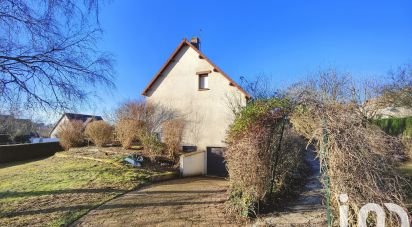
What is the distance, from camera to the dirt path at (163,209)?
7.04 meters

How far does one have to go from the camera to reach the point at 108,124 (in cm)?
1859

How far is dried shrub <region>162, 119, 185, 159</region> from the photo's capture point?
1563 cm

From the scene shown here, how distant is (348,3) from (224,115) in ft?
28.5

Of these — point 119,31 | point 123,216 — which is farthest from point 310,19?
point 123,216

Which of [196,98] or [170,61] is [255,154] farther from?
[170,61]

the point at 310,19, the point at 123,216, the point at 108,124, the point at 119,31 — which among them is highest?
the point at 310,19

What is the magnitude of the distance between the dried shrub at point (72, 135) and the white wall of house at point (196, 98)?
19.4 ft

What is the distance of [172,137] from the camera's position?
1570 cm

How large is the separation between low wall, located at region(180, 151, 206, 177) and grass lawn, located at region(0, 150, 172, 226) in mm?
1957

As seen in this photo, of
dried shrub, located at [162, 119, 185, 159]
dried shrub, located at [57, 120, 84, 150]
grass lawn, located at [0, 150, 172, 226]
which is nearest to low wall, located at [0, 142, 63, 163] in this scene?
dried shrub, located at [57, 120, 84, 150]

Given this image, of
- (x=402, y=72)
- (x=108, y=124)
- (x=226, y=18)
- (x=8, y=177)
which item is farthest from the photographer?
(x=402, y=72)

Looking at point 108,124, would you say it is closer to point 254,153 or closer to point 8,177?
point 8,177

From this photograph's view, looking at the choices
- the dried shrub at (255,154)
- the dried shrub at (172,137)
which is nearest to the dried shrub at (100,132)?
the dried shrub at (172,137)

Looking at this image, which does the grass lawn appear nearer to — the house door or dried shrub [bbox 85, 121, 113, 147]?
dried shrub [bbox 85, 121, 113, 147]
